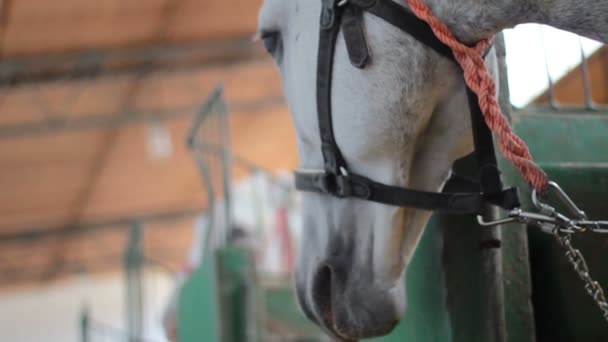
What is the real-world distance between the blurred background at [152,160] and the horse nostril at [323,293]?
0.80 m

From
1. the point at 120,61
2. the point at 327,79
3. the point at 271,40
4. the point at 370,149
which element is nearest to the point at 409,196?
the point at 370,149

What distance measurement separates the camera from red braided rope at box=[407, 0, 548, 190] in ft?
4.28

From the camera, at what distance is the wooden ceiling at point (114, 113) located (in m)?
8.61

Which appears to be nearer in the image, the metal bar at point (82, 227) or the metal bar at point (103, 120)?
the metal bar at point (103, 120)

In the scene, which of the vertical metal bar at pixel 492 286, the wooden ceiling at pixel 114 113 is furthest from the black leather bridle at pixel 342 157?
the wooden ceiling at pixel 114 113

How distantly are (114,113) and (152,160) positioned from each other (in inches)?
72.1

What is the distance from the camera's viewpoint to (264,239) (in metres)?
5.76

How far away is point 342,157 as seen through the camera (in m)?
1.41

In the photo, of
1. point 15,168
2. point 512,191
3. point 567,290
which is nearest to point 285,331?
point 567,290

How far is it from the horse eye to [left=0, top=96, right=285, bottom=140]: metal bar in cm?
865

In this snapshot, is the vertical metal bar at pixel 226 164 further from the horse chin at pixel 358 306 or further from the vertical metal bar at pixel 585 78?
the horse chin at pixel 358 306

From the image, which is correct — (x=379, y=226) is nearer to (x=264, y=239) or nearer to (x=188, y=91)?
(x=264, y=239)

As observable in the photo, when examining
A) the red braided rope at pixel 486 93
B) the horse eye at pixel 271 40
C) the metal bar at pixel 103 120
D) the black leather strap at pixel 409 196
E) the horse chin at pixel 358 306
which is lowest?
the horse chin at pixel 358 306

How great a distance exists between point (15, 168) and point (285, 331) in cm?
709
